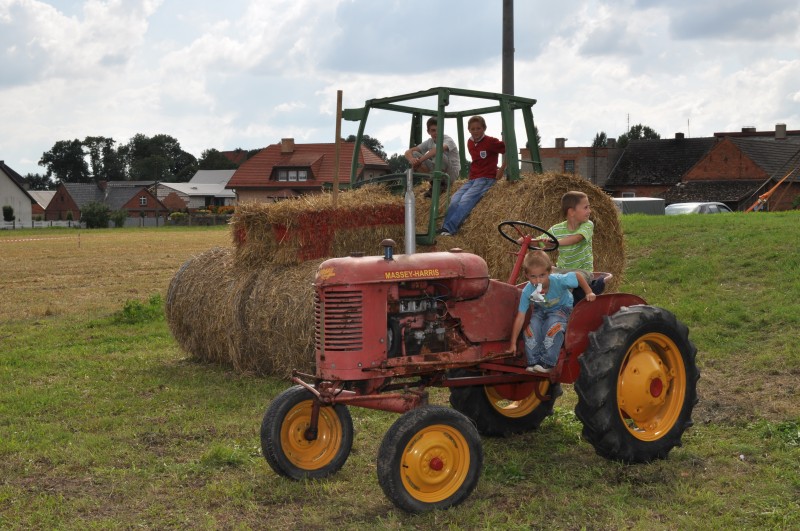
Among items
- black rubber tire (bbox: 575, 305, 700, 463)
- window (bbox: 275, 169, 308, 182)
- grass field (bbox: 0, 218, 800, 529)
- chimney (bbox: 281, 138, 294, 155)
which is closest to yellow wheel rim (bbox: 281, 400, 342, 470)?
grass field (bbox: 0, 218, 800, 529)

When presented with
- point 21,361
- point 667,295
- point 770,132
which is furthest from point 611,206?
point 770,132

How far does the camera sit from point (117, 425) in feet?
23.0

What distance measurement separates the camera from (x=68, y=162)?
13050 cm

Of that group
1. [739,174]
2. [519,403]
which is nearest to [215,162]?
[739,174]

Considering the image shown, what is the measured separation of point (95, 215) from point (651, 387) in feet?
203

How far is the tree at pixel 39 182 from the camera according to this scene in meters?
134

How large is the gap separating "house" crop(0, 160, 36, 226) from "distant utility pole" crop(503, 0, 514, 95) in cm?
7220

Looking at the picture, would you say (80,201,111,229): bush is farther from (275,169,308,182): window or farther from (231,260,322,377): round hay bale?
(231,260,322,377): round hay bale

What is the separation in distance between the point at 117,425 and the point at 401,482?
294 cm

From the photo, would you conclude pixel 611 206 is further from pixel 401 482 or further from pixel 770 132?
pixel 770 132

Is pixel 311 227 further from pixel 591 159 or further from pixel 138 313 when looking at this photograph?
pixel 591 159

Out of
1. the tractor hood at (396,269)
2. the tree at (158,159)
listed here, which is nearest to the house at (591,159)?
the tractor hood at (396,269)

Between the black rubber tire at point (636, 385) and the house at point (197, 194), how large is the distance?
94.0m

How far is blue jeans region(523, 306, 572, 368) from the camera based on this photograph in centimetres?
583
